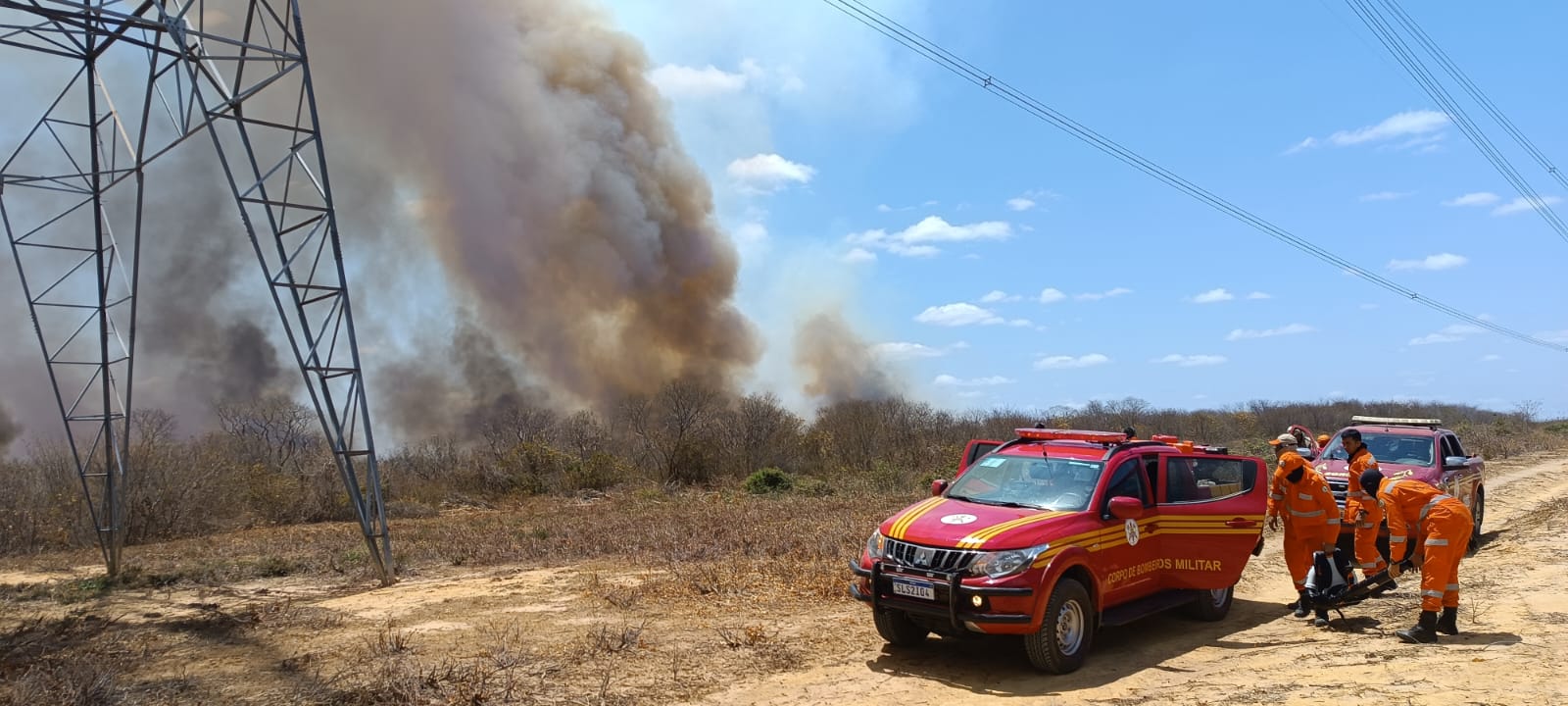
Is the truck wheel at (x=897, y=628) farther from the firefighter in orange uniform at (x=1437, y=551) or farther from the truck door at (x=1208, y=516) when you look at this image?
the firefighter in orange uniform at (x=1437, y=551)

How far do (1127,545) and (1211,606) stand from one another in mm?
1941

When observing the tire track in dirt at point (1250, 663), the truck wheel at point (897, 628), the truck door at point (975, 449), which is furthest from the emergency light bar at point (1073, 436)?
the truck wheel at point (897, 628)

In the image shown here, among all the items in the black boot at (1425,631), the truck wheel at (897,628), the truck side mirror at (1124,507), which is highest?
the truck side mirror at (1124,507)

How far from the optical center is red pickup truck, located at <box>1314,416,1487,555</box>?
11656 millimetres

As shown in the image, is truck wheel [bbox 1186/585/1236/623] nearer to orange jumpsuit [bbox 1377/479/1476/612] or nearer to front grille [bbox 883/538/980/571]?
orange jumpsuit [bbox 1377/479/1476/612]

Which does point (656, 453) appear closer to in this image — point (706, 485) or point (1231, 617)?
point (706, 485)

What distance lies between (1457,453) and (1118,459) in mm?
8094

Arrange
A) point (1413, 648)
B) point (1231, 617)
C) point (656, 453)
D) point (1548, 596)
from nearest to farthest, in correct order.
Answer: point (1413, 648)
point (1548, 596)
point (1231, 617)
point (656, 453)

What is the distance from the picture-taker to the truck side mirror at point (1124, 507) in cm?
729

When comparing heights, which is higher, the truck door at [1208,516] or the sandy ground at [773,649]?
the truck door at [1208,516]

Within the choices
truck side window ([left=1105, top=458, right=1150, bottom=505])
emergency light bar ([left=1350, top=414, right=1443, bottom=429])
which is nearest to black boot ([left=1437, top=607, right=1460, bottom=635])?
truck side window ([left=1105, top=458, right=1150, bottom=505])

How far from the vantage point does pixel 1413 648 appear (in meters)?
7.14

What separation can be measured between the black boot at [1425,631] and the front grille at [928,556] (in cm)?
372

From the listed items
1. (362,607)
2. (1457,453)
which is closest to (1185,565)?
(1457,453)
